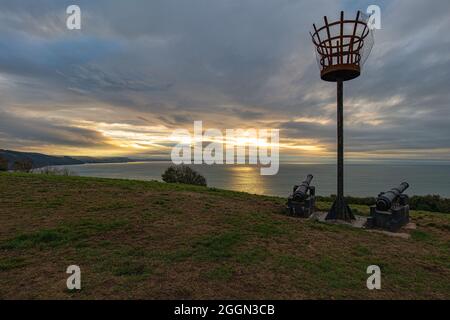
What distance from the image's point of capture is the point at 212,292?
3.69m

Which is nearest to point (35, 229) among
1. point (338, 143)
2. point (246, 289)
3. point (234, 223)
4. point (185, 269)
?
point (185, 269)

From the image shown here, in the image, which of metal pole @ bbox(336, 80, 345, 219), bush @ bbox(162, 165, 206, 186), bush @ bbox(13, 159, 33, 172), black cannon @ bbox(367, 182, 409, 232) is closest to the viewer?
black cannon @ bbox(367, 182, 409, 232)

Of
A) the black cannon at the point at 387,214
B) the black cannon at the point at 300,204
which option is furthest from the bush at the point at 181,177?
the black cannon at the point at 387,214

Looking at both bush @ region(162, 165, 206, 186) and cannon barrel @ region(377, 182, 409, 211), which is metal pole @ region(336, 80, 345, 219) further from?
bush @ region(162, 165, 206, 186)

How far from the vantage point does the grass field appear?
3811 millimetres

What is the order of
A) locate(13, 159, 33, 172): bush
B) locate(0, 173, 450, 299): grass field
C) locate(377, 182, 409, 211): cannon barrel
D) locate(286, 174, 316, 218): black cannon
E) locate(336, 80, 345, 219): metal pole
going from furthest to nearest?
locate(13, 159, 33, 172): bush < locate(286, 174, 316, 218): black cannon < locate(336, 80, 345, 219): metal pole < locate(377, 182, 409, 211): cannon barrel < locate(0, 173, 450, 299): grass field

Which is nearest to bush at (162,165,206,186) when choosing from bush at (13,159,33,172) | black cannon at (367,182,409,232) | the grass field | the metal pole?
bush at (13,159,33,172)

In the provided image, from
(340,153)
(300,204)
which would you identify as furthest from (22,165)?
(340,153)

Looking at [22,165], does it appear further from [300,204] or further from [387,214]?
[387,214]

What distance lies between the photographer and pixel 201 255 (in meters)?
5.04

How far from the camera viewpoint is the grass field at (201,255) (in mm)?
3811

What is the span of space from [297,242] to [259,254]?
143 centimetres
